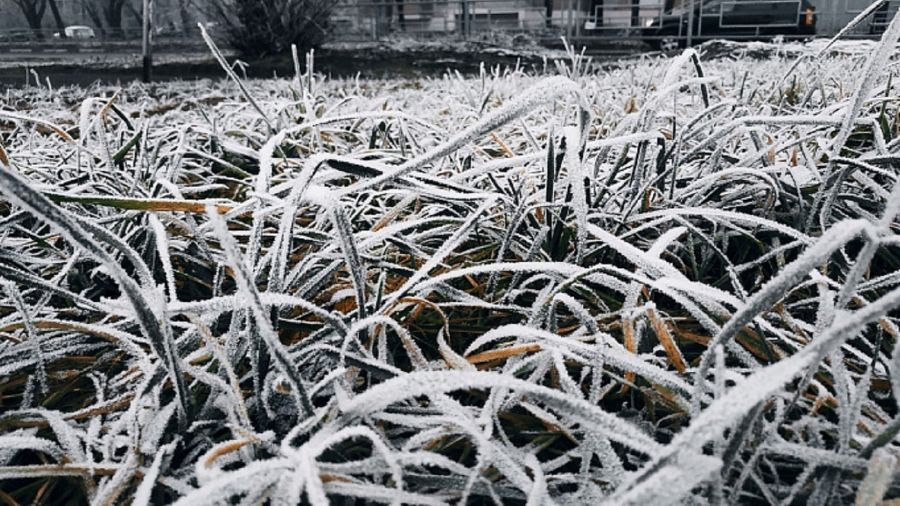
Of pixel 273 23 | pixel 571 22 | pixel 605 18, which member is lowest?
pixel 273 23

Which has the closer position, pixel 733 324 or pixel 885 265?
pixel 733 324

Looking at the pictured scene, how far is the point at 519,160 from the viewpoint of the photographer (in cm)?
86

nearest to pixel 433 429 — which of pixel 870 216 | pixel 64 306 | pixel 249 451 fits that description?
pixel 249 451

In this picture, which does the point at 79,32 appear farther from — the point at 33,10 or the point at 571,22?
the point at 571,22

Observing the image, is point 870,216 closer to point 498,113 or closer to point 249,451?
point 498,113

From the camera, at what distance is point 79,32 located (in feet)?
36.5

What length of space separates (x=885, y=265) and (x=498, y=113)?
635 mm

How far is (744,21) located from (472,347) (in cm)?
1234

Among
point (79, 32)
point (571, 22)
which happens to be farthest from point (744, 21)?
point (79, 32)

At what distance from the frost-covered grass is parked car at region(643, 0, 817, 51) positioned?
10499 millimetres

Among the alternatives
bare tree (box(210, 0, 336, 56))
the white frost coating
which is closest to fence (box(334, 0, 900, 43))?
bare tree (box(210, 0, 336, 56))

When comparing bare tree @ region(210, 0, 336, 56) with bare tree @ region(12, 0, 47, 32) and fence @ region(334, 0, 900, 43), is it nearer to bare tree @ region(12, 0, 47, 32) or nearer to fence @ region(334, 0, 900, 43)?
fence @ region(334, 0, 900, 43)

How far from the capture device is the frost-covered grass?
1.34 feet

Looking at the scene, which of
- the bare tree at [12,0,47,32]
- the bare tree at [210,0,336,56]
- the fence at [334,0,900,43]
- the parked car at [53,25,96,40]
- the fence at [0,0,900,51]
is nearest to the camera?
the bare tree at [210,0,336,56]
